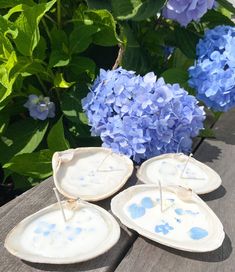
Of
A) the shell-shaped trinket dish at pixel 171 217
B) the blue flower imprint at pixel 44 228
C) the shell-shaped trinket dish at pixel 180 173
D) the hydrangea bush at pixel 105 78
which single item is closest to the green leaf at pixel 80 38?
the hydrangea bush at pixel 105 78

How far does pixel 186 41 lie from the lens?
1.61 metres

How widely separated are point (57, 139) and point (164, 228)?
57cm

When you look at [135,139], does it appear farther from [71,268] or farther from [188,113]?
[71,268]

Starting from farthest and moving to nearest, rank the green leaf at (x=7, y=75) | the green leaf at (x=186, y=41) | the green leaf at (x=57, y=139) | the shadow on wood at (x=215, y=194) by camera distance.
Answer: the green leaf at (x=186, y=41)
the green leaf at (x=57, y=139)
the green leaf at (x=7, y=75)
the shadow on wood at (x=215, y=194)

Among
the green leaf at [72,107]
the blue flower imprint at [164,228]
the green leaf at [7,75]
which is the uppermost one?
the blue flower imprint at [164,228]

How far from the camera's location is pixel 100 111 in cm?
122

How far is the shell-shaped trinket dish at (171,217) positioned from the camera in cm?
86

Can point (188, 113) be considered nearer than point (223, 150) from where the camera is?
Yes

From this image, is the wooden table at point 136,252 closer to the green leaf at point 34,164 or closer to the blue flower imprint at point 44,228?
the blue flower imprint at point 44,228

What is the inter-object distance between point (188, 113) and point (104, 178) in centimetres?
28

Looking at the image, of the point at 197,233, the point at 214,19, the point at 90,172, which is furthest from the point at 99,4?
the point at 197,233

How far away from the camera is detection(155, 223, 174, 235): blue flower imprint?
2.90ft

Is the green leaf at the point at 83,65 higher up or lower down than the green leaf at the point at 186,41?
lower down

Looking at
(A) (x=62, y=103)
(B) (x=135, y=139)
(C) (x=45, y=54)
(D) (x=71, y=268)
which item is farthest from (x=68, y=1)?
(D) (x=71, y=268)
